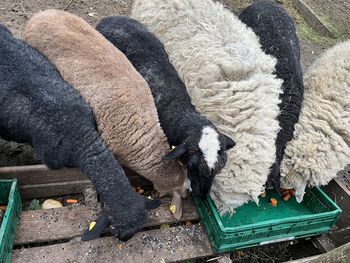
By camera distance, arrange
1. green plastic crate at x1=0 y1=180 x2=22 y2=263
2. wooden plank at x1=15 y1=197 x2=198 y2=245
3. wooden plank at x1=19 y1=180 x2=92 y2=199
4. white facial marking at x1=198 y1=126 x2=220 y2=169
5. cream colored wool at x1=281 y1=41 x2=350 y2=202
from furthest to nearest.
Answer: cream colored wool at x1=281 y1=41 x2=350 y2=202
wooden plank at x1=19 y1=180 x2=92 y2=199
white facial marking at x1=198 y1=126 x2=220 y2=169
wooden plank at x1=15 y1=197 x2=198 y2=245
green plastic crate at x1=0 y1=180 x2=22 y2=263

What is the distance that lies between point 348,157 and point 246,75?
1.36 m

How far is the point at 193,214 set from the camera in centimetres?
Result: 387

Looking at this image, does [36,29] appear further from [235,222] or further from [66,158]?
[235,222]

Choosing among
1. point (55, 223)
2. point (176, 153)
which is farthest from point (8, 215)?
point (176, 153)

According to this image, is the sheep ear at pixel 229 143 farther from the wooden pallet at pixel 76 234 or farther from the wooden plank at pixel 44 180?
the wooden plank at pixel 44 180

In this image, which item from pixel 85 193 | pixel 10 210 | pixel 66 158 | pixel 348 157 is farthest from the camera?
pixel 348 157

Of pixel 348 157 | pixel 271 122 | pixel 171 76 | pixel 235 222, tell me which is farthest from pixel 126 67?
pixel 348 157

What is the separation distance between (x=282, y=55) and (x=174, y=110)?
5.15 ft

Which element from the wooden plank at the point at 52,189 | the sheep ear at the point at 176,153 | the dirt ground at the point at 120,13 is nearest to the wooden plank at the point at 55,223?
the wooden plank at the point at 52,189

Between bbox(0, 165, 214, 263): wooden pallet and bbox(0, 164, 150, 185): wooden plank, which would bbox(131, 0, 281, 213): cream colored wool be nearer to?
bbox(0, 165, 214, 263): wooden pallet

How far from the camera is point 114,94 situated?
3.64m

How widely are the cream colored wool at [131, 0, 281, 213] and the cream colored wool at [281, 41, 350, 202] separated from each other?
0.32 metres

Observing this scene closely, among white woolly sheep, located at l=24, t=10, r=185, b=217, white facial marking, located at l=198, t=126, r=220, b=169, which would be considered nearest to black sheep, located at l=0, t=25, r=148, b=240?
white woolly sheep, located at l=24, t=10, r=185, b=217

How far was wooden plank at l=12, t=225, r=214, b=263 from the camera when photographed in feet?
10.7
